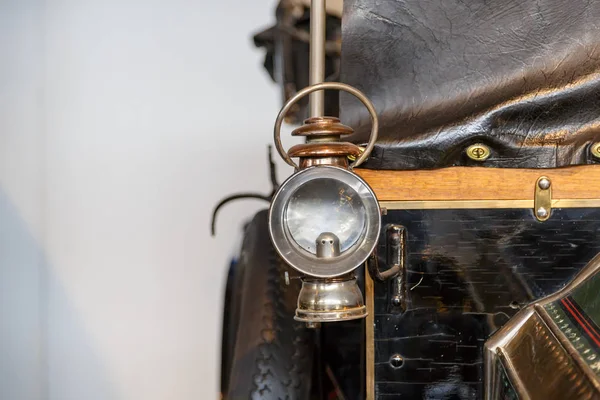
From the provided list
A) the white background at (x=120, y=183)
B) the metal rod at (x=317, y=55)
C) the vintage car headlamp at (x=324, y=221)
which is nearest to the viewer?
the vintage car headlamp at (x=324, y=221)

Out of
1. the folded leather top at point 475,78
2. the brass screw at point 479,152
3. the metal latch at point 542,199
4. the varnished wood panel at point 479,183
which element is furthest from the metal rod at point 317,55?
the metal latch at point 542,199

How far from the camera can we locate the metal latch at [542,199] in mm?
1051

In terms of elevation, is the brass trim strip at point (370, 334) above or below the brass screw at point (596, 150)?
below

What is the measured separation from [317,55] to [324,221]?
14.1 inches

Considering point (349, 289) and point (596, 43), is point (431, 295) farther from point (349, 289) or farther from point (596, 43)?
point (596, 43)

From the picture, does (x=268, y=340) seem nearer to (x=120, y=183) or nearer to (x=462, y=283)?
(x=462, y=283)

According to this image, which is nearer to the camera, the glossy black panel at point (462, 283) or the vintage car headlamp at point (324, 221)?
the vintage car headlamp at point (324, 221)

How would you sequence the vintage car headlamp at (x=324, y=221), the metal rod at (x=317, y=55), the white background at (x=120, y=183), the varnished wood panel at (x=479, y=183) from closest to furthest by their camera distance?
the vintage car headlamp at (x=324, y=221) → the varnished wood panel at (x=479, y=183) → the metal rod at (x=317, y=55) → the white background at (x=120, y=183)

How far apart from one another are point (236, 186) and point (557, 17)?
158 centimetres

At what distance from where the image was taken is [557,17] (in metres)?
1.11

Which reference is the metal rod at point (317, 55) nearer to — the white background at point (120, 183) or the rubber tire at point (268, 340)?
the rubber tire at point (268, 340)

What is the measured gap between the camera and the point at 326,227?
0.96 m

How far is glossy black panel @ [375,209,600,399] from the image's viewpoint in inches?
41.7

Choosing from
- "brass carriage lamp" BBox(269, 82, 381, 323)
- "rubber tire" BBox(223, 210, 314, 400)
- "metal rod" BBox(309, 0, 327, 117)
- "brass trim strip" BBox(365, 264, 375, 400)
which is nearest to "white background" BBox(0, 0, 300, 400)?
"rubber tire" BBox(223, 210, 314, 400)
